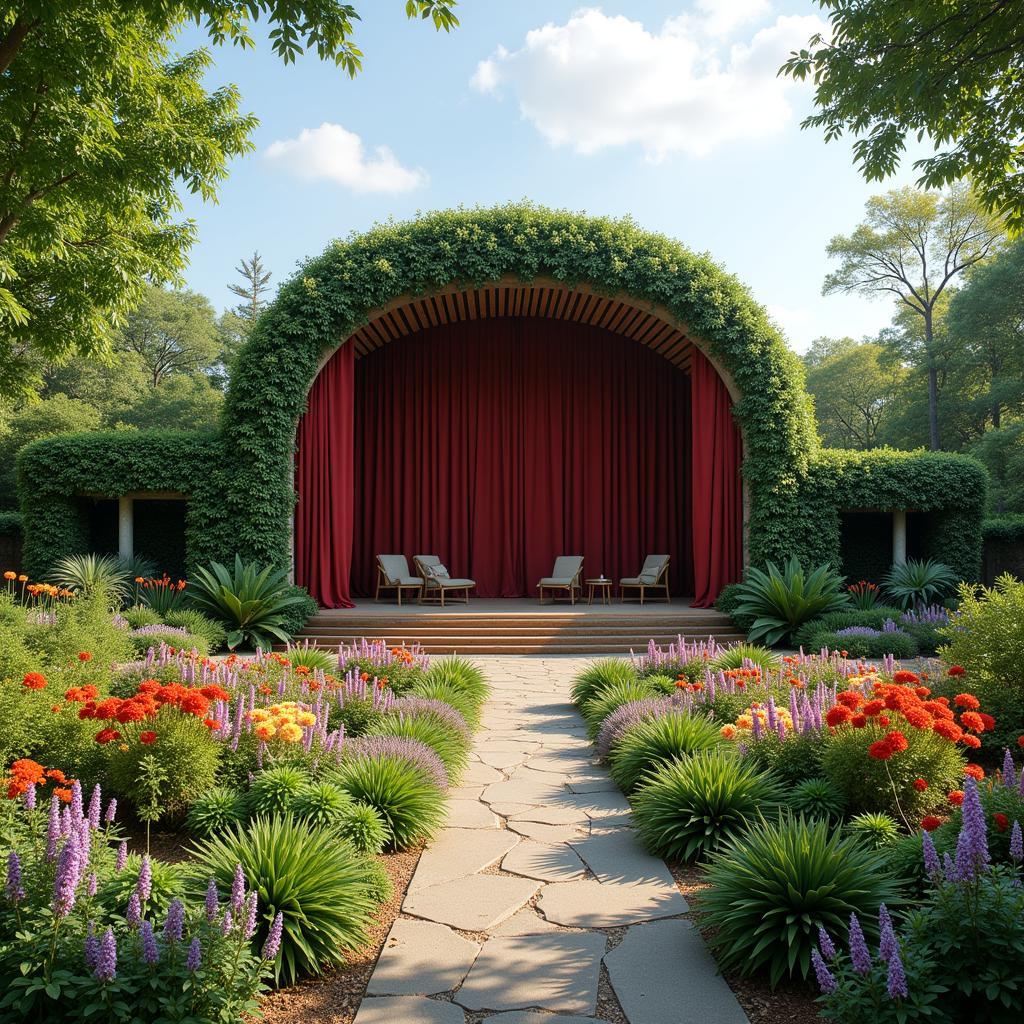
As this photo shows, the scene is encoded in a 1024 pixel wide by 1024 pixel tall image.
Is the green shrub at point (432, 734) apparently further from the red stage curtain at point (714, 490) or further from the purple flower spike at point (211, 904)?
the red stage curtain at point (714, 490)

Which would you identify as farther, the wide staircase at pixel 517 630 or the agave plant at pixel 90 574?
the wide staircase at pixel 517 630

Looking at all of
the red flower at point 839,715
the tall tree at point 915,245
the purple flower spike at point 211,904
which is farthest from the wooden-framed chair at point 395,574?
the tall tree at point 915,245

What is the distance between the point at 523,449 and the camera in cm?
1473

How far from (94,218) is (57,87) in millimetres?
1921

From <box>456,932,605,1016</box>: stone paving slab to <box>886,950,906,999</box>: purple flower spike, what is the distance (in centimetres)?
73

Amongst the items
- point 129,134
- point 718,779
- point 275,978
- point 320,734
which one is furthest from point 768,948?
point 129,134

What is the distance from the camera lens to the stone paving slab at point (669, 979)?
79.1 inches

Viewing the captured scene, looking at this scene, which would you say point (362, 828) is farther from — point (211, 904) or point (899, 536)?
point (899, 536)

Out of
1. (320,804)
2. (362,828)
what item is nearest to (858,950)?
(362,828)

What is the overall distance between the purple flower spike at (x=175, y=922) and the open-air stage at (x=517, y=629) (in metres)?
7.93

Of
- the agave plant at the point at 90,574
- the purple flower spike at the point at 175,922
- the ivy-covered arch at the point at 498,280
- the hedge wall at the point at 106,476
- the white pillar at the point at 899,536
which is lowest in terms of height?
the purple flower spike at the point at 175,922

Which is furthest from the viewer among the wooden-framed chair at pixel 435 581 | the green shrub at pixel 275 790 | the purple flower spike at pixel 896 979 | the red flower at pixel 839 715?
the wooden-framed chair at pixel 435 581

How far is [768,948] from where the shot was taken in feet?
7.19

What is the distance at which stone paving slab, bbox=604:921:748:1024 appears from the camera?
2.01m
